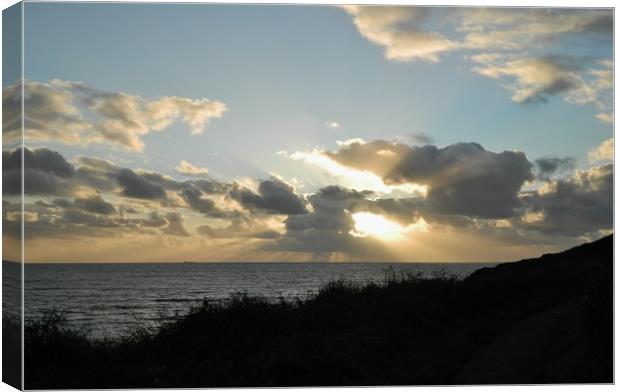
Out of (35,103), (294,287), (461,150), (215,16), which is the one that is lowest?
(294,287)

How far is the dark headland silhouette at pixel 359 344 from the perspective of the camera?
13.6 meters

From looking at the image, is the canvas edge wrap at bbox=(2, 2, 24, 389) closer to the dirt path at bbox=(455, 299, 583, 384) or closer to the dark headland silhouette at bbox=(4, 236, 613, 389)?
the dark headland silhouette at bbox=(4, 236, 613, 389)

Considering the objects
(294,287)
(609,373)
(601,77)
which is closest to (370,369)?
(609,373)

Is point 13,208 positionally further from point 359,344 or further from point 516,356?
point 516,356

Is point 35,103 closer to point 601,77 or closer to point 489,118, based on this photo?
point 489,118

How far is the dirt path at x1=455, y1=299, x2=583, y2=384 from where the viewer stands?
43.3ft

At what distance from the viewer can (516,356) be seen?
14.3 meters

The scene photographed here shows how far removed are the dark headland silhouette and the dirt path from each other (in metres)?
0.02

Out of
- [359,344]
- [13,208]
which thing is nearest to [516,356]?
[359,344]

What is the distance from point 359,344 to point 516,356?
9.96ft

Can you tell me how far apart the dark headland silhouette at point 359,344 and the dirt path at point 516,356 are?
2 centimetres

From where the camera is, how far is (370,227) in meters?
23.5

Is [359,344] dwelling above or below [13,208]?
below

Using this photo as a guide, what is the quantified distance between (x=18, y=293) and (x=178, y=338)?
200 inches
